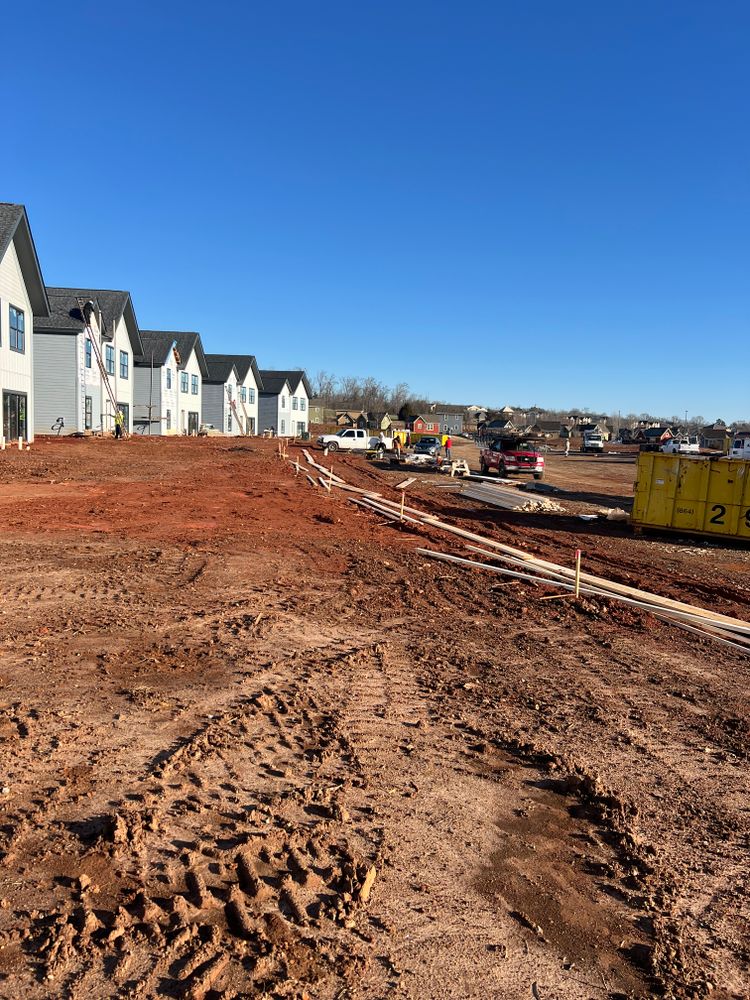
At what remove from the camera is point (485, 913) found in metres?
3.58

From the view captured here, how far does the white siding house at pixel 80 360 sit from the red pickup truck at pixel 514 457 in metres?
22.8

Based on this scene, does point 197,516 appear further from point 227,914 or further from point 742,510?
point 227,914

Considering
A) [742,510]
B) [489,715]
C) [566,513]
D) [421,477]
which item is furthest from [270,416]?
[489,715]

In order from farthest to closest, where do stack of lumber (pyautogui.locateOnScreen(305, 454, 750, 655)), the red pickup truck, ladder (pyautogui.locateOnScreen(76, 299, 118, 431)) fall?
ladder (pyautogui.locateOnScreen(76, 299, 118, 431))
the red pickup truck
stack of lumber (pyautogui.locateOnScreen(305, 454, 750, 655))

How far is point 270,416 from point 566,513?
2437 inches

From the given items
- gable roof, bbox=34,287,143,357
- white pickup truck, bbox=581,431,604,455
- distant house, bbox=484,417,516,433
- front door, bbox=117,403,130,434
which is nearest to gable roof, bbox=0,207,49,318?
gable roof, bbox=34,287,143,357

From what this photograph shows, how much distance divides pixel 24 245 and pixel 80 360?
32.6 feet

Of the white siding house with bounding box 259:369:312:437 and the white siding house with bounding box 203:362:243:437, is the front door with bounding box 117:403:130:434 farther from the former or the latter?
the white siding house with bounding box 259:369:312:437

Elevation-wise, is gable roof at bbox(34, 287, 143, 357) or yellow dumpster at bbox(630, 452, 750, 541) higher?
gable roof at bbox(34, 287, 143, 357)

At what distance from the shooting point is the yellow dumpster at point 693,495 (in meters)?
16.2

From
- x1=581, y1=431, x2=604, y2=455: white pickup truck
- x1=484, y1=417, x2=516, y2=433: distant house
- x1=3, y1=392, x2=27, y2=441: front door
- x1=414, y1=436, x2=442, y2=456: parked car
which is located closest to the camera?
x1=3, y1=392, x2=27, y2=441: front door

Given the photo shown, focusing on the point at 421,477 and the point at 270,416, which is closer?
the point at 421,477

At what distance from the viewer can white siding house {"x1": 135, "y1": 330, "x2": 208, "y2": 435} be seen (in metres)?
54.0

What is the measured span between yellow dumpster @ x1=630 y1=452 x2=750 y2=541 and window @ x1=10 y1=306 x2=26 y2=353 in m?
25.3
